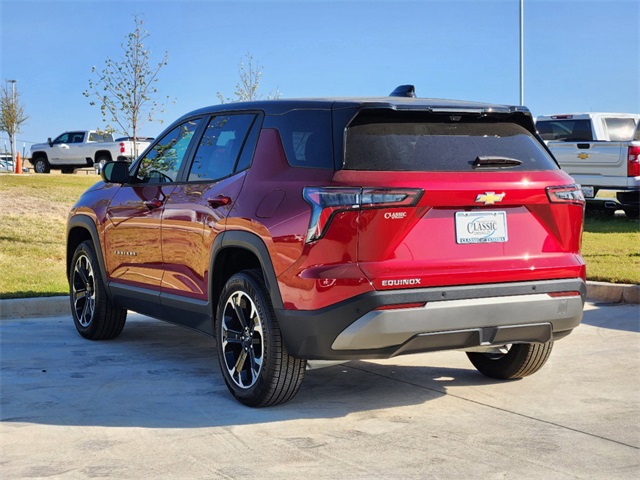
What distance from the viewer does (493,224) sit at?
543 centimetres

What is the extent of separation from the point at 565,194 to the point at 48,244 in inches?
388

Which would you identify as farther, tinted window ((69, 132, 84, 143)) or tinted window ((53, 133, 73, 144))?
tinted window ((53, 133, 73, 144))

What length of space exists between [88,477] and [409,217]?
2122mm

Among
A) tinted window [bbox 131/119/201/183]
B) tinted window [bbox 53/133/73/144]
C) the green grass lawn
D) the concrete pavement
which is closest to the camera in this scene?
the concrete pavement

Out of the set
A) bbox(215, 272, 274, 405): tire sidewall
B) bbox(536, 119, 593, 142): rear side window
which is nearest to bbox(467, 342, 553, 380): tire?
bbox(215, 272, 274, 405): tire sidewall

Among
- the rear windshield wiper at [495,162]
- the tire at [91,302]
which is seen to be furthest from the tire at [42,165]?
the rear windshield wiper at [495,162]

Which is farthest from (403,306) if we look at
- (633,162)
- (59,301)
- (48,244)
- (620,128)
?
(620,128)

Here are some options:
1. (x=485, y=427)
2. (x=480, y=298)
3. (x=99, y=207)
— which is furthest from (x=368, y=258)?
(x=99, y=207)

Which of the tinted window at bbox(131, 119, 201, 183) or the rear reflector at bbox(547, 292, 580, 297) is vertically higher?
the tinted window at bbox(131, 119, 201, 183)

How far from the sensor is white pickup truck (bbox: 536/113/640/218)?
Answer: 17891 mm

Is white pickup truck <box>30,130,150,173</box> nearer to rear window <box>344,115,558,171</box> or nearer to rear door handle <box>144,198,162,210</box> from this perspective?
rear door handle <box>144,198,162,210</box>

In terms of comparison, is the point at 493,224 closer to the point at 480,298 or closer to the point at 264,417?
the point at 480,298

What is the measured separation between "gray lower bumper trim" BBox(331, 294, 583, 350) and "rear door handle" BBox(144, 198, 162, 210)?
7.52ft

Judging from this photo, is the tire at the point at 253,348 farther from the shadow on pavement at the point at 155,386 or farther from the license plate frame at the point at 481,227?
the license plate frame at the point at 481,227
